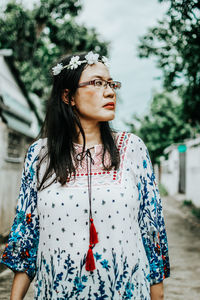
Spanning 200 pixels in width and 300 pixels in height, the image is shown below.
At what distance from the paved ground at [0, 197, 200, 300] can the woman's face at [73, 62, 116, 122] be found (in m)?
3.56

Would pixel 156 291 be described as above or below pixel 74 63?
below

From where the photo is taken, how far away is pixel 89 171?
1838 mm

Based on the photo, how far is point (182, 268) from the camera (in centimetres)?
649

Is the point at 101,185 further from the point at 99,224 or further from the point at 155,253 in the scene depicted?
the point at 155,253

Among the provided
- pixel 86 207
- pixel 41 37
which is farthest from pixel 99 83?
pixel 41 37

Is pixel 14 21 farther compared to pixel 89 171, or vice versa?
pixel 14 21

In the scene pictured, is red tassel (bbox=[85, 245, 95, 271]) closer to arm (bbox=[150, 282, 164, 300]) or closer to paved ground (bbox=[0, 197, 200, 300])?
arm (bbox=[150, 282, 164, 300])

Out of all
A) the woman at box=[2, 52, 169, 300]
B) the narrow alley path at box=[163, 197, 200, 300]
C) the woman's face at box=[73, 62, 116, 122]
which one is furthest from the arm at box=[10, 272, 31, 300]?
the narrow alley path at box=[163, 197, 200, 300]

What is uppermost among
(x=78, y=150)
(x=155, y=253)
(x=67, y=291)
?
(x=78, y=150)

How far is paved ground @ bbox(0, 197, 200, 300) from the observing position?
5.11 meters

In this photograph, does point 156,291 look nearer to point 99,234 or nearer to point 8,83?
point 99,234

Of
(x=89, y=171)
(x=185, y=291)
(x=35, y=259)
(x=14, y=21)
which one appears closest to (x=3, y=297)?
(x=185, y=291)

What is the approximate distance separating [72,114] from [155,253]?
792 mm

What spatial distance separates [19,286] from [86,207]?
52 cm
